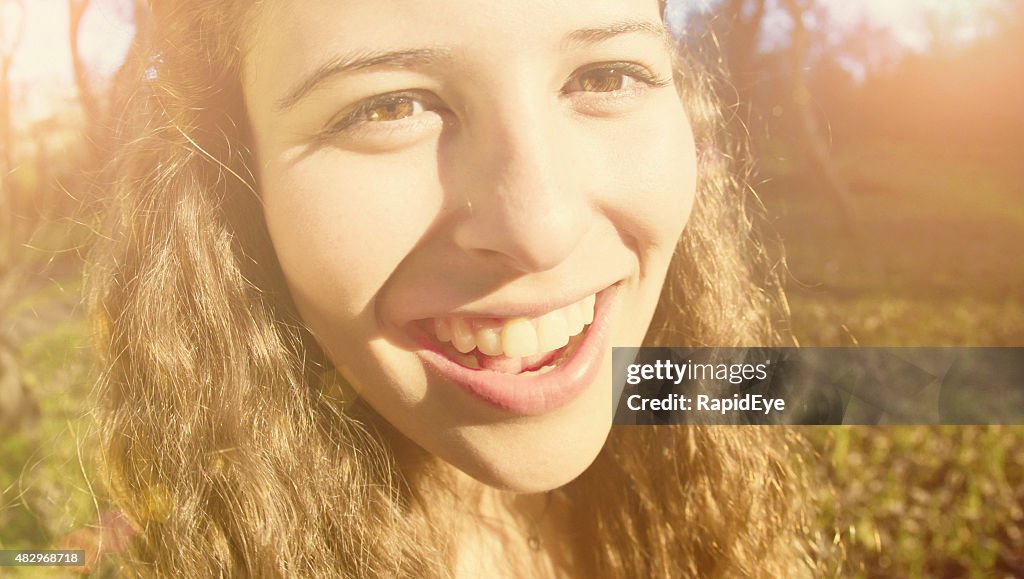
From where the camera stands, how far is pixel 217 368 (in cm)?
121

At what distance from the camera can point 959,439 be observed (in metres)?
1.47

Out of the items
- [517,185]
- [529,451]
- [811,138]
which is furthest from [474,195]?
[811,138]

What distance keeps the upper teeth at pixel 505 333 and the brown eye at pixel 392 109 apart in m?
0.30

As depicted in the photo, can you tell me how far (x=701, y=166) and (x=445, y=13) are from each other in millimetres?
598

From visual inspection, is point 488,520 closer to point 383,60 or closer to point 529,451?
point 529,451

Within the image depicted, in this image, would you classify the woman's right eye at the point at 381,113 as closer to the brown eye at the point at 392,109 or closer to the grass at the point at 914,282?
the brown eye at the point at 392,109

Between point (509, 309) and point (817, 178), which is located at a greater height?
point (817, 178)

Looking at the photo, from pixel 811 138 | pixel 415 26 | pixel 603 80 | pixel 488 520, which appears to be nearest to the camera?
pixel 415 26

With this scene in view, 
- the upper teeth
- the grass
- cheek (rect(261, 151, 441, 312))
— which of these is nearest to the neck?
the upper teeth

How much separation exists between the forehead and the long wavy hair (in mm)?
105

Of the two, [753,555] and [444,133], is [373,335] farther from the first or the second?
[753,555]

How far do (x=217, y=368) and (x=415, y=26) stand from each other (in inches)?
23.0

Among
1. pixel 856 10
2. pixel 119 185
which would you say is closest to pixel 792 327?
pixel 856 10

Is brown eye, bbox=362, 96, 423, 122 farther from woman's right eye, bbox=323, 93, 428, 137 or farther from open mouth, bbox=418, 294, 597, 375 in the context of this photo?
open mouth, bbox=418, 294, 597, 375
